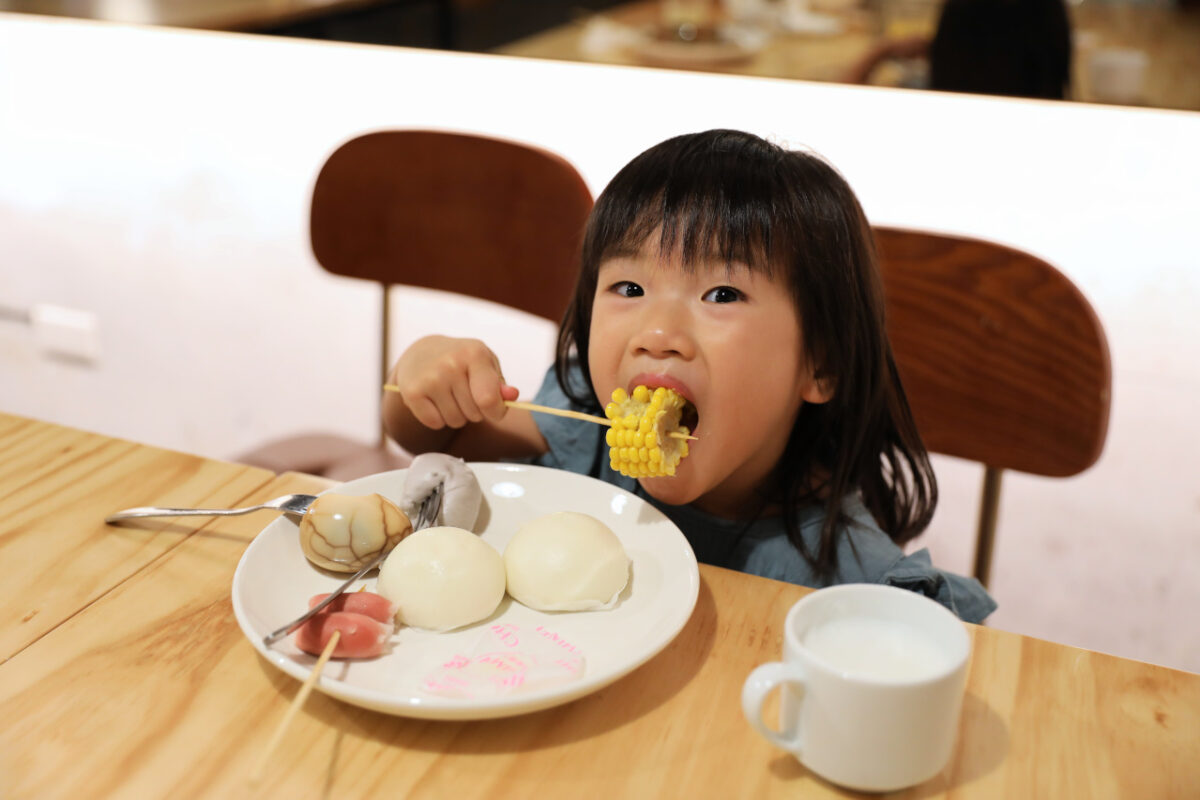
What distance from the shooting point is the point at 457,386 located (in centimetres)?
92

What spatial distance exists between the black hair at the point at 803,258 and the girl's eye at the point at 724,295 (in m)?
0.03

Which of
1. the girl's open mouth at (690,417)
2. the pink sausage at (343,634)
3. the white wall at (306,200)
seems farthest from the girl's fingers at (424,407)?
the white wall at (306,200)

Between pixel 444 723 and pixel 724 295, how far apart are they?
43 cm

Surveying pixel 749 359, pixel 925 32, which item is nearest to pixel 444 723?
pixel 749 359

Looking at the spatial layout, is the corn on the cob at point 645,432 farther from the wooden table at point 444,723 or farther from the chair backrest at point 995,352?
the chair backrest at point 995,352

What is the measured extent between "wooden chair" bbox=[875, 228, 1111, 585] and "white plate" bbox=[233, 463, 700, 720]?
0.50 meters

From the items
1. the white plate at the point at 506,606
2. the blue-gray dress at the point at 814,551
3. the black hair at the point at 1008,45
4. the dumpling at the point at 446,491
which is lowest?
the blue-gray dress at the point at 814,551

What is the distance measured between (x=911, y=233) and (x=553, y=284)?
46 cm

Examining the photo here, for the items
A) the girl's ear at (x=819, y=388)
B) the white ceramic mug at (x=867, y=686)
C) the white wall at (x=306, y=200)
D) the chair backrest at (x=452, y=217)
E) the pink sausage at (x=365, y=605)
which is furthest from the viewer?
the white wall at (x=306, y=200)

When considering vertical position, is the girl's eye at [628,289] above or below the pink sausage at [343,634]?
above

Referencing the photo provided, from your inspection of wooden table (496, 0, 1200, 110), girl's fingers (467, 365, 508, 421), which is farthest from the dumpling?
wooden table (496, 0, 1200, 110)

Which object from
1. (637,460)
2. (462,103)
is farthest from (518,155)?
(462,103)

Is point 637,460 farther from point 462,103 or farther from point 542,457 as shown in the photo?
point 462,103

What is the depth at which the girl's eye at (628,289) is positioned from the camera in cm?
89
